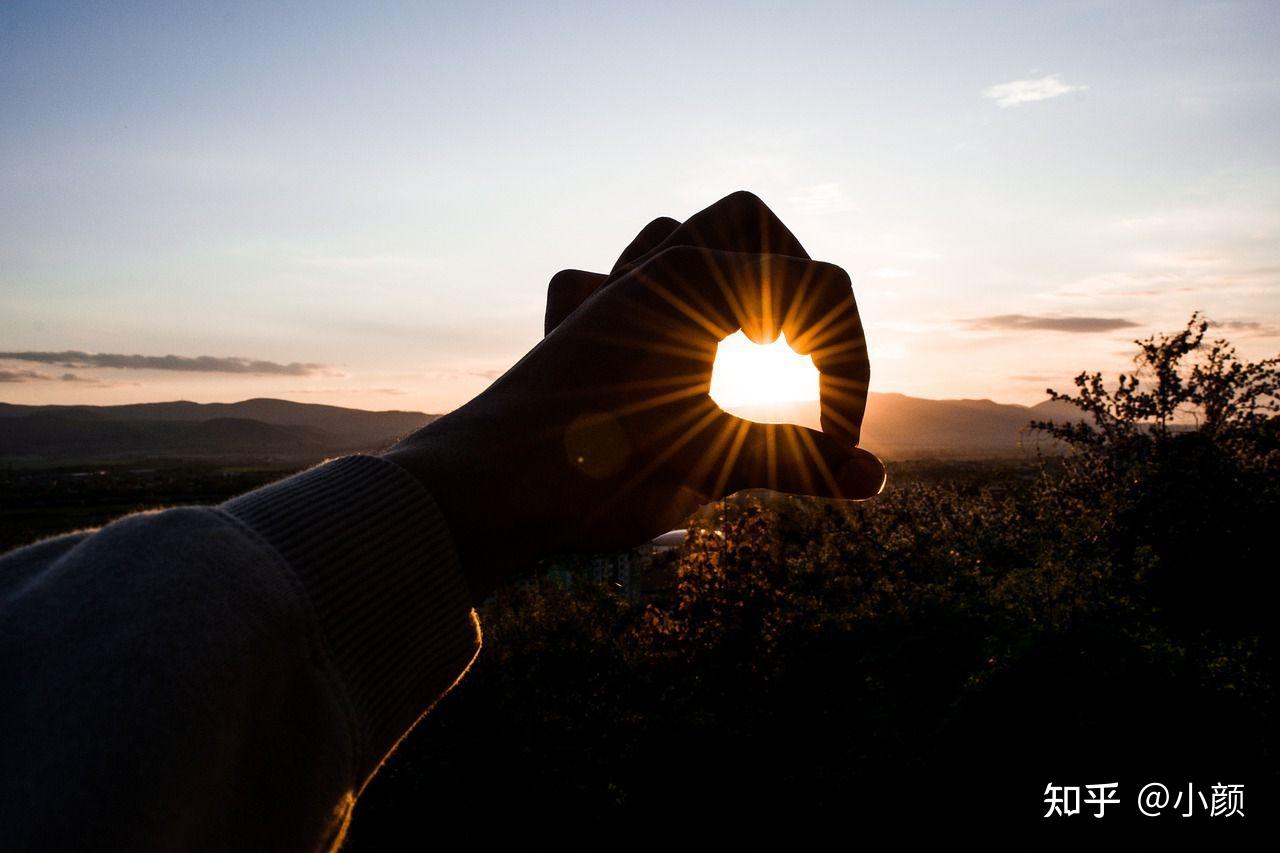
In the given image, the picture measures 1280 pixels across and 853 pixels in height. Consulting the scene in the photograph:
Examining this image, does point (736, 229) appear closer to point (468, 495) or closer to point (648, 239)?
point (648, 239)

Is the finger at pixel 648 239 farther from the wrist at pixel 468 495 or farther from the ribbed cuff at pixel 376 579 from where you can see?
the ribbed cuff at pixel 376 579

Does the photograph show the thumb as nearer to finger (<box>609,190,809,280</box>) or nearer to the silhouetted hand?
the silhouetted hand

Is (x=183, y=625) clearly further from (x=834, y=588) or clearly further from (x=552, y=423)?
(x=834, y=588)

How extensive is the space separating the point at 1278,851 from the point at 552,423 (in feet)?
11.0

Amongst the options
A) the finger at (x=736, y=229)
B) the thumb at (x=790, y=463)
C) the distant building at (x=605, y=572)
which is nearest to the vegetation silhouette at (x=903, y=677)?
the distant building at (x=605, y=572)


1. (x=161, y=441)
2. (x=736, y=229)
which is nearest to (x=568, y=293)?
(x=736, y=229)

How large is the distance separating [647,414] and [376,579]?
80 cm

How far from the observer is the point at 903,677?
177 inches

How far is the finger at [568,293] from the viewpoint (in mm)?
2002

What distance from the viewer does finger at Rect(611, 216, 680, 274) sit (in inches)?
76.9

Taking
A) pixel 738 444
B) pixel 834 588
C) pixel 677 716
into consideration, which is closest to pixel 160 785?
pixel 738 444

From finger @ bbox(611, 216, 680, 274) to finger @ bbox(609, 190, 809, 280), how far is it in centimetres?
2

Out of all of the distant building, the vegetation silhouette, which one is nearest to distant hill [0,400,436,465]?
the distant building

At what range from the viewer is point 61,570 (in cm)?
65
